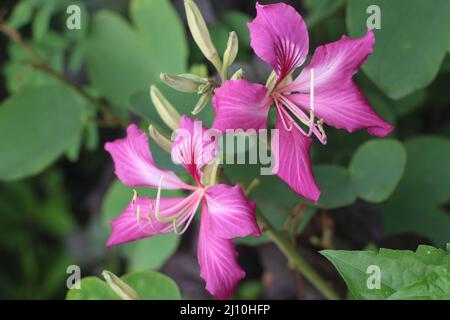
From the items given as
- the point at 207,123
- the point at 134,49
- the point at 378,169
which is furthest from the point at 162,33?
the point at 378,169

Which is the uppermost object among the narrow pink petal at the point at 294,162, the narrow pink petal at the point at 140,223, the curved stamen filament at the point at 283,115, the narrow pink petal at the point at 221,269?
the curved stamen filament at the point at 283,115

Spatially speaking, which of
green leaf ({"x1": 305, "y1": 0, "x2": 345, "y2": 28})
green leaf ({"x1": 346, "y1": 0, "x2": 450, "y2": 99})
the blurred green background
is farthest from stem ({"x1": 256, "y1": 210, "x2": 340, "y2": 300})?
green leaf ({"x1": 305, "y1": 0, "x2": 345, "y2": 28})

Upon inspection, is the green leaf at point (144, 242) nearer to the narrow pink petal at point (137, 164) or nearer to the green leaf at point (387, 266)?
the narrow pink petal at point (137, 164)

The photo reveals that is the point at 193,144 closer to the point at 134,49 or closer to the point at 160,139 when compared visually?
the point at 160,139

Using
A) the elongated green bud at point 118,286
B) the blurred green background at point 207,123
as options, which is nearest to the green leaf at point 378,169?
the blurred green background at point 207,123

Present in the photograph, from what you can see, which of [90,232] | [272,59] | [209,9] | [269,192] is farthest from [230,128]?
[90,232]
